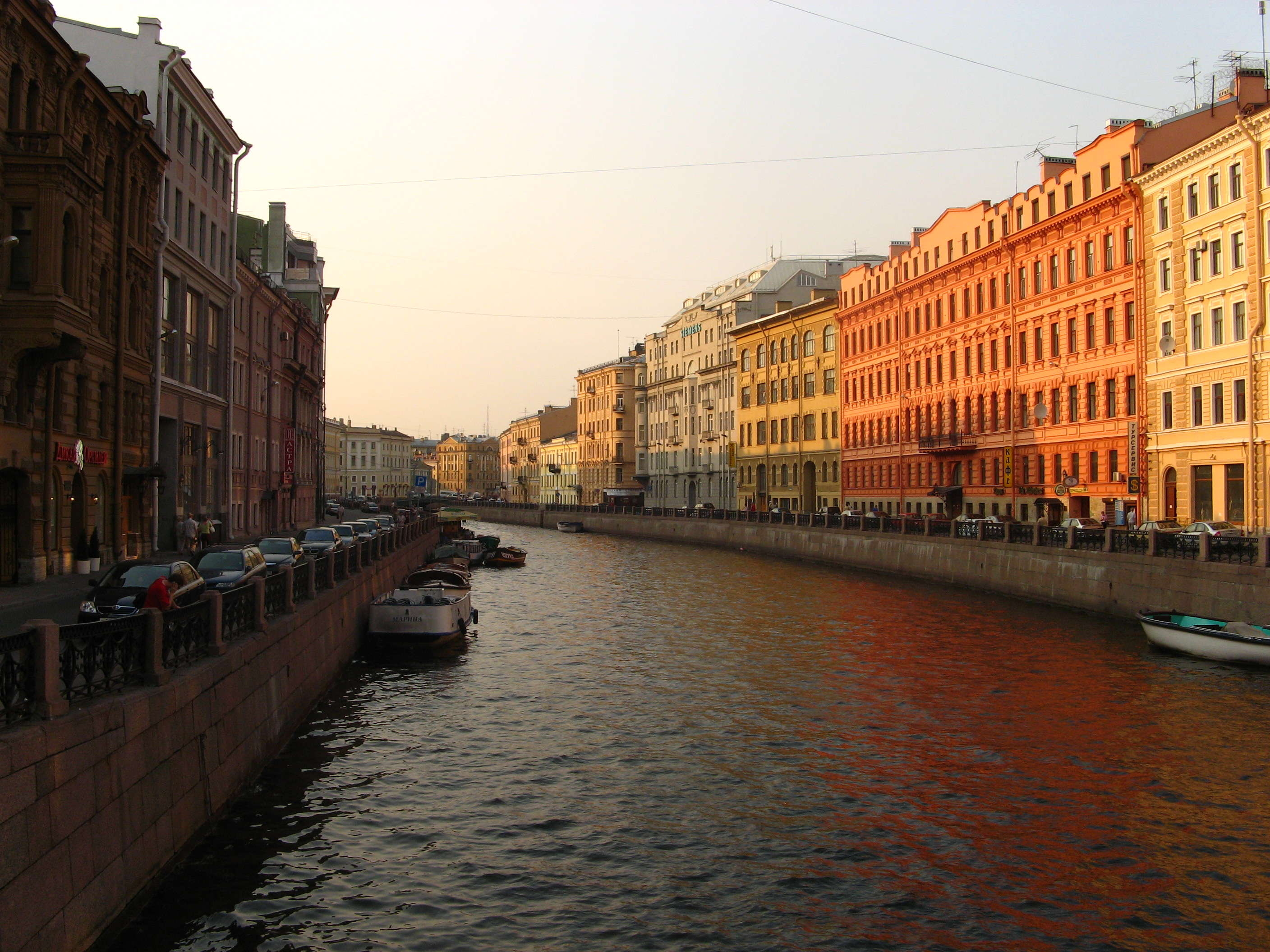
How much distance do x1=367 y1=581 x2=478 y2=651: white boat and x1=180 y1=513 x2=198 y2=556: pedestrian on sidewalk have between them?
33.8ft

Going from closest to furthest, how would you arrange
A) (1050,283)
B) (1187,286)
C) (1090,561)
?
(1090,561)
(1187,286)
(1050,283)

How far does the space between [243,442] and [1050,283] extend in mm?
39993

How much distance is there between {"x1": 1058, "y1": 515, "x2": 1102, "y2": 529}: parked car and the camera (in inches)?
1468

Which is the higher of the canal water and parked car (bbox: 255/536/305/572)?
parked car (bbox: 255/536/305/572)

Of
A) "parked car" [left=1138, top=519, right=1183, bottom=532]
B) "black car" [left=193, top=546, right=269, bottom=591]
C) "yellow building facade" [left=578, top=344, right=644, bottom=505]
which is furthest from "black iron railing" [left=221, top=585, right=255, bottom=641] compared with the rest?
"yellow building facade" [left=578, top=344, right=644, bottom=505]

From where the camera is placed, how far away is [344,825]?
567 inches

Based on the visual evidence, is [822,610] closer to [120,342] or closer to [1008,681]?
[1008,681]

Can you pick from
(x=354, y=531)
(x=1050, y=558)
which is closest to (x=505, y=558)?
(x=354, y=531)

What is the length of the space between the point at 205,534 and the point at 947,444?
140 ft

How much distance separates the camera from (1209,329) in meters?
40.8

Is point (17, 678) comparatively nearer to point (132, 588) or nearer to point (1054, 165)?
point (132, 588)

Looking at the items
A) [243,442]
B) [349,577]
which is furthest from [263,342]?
[349,577]

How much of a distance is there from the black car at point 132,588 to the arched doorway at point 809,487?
69.6 m

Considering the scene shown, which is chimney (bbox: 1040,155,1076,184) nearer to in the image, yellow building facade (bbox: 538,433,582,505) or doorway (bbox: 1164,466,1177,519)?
doorway (bbox: 1164,466,1177,519)
